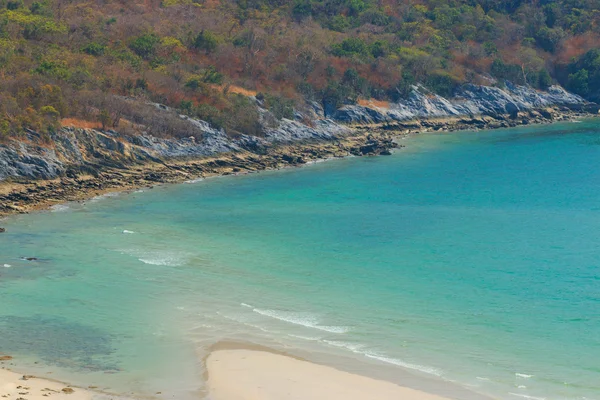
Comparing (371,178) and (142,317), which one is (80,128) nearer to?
(371,178)

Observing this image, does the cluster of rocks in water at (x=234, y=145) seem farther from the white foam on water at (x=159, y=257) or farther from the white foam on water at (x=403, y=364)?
the white foam on water at (x=403, y=364)

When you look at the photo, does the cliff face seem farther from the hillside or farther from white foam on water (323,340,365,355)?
white foam on water (323,340,365,355)

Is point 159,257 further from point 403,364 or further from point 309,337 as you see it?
point 403,364

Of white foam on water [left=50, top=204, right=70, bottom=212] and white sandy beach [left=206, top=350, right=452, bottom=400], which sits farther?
white foam on water [left=50, top=204, right=70, bottom=212]

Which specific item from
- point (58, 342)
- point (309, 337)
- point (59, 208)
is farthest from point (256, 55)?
point (58, 342)

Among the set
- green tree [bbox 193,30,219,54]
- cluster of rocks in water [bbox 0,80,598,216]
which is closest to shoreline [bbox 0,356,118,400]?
cluster of rocks in water [bbox 0,80,598,216]

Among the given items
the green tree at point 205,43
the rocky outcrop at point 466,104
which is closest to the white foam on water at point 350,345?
the rocky outcrop at point 466,104
